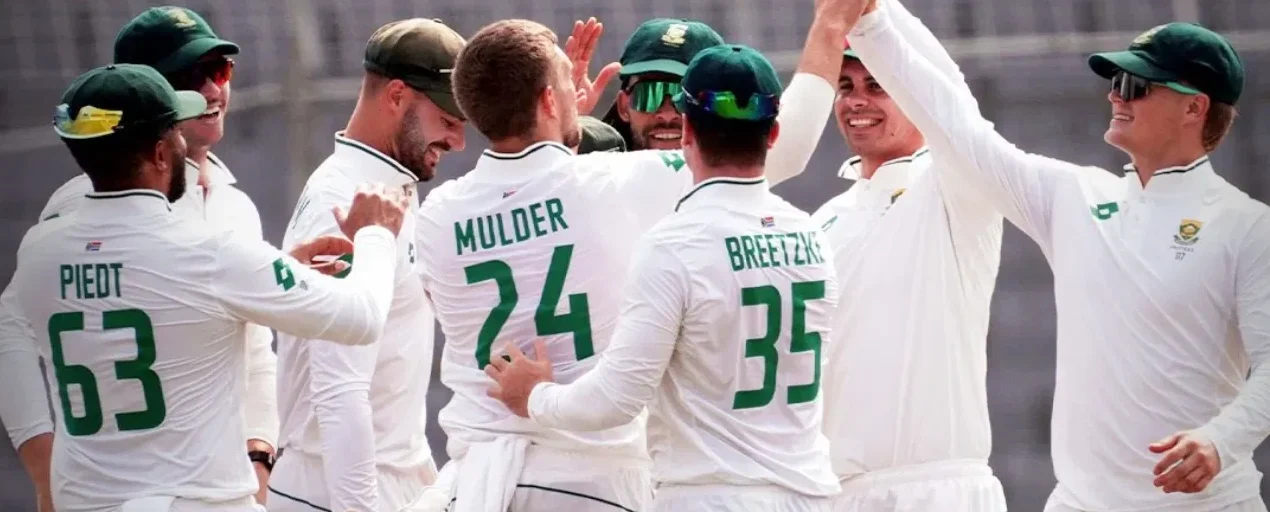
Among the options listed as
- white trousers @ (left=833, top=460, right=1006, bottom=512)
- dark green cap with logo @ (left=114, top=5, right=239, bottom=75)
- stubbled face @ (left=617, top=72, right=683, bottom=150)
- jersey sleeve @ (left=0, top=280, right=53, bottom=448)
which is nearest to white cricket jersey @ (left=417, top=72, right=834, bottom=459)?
white trousers @ (left=833, top=460, right=1006, bottom=512)

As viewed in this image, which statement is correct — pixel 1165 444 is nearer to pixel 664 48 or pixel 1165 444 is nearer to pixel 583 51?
pixel 664 48

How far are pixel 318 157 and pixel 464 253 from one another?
3.94m

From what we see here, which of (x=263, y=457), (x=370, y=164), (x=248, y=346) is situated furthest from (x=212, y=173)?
(x=263, y=457)

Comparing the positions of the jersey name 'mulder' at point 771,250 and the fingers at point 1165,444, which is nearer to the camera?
the jersey name 'mulder' at point 771,250

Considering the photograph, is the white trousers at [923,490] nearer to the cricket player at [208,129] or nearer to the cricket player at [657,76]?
the cricket player at [657,76]

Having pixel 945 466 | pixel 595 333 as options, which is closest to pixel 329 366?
pixel 595 333

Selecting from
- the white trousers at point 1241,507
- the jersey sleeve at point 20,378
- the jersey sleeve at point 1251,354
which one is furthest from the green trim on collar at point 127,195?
the jersey sleeve at point 1251,354

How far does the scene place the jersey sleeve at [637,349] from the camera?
4.04m

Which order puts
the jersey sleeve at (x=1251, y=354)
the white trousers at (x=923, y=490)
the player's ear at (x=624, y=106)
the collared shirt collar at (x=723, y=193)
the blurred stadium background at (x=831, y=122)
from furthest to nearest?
the blurred stadium background at (x=831, y=122) → the player's ear at (x=624, y=106) → the white trousers at (x=923, y=490) → the jersey sleeve at (x=1251, y=354) → the collared shirt collar at (x=723, y=193)

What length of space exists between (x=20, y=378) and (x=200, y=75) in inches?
40.9

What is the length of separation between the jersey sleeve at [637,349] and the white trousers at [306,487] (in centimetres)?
104

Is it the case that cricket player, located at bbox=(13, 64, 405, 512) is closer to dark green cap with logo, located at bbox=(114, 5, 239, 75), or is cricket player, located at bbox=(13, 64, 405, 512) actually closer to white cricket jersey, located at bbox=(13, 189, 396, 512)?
white cricket jersey, located at bbox=(13, 189, 396, 512)

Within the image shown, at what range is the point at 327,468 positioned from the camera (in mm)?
4641

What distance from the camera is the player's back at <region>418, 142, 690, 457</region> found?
4363mm
